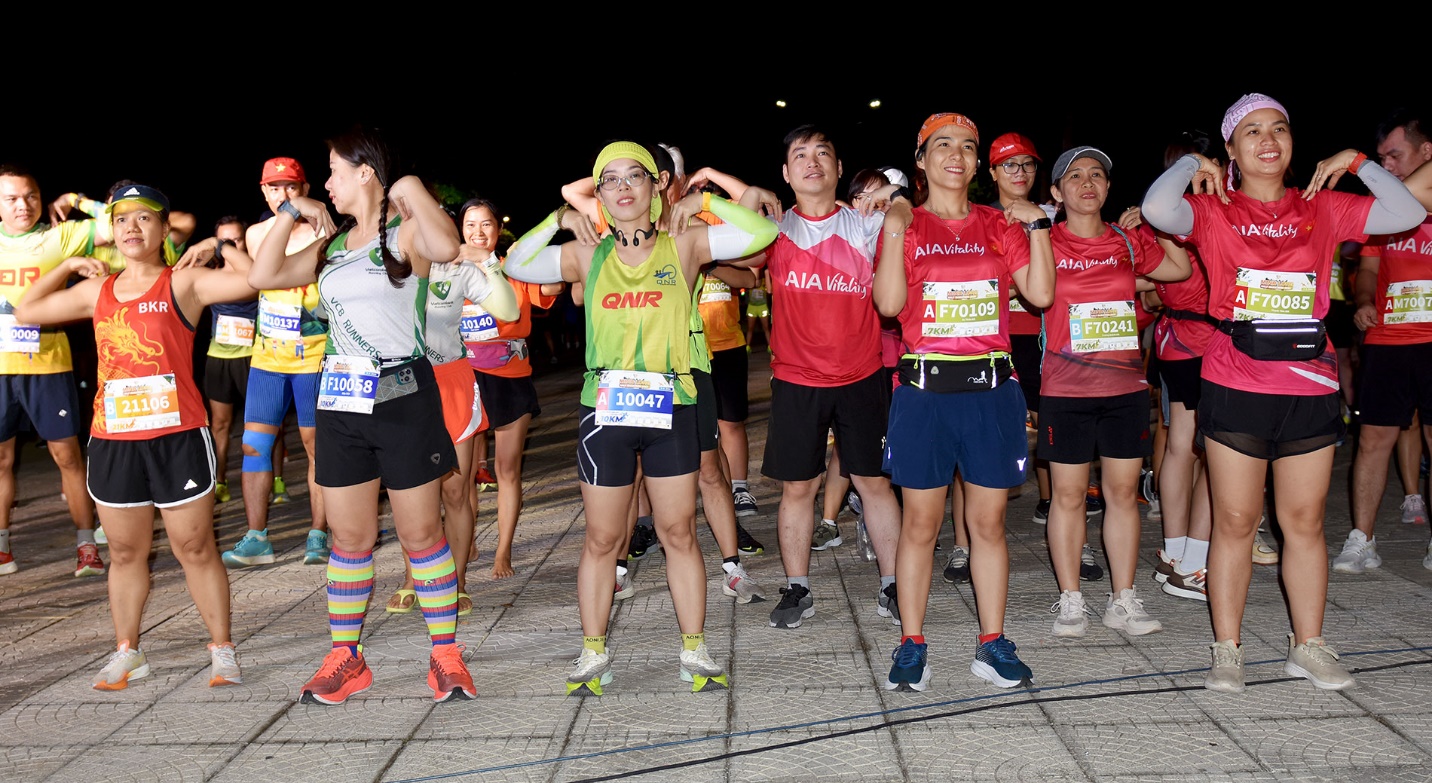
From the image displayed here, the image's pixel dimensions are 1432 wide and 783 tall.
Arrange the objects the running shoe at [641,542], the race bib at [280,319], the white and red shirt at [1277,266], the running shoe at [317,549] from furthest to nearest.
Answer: the race bib at [280,319], the running shoe at [317,549], the running shoe at [641,542], the white and red shirt at [1277,266]

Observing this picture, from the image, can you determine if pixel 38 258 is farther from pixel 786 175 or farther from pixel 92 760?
pixel 786 175

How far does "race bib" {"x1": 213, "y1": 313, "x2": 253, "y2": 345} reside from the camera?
8.08 meters

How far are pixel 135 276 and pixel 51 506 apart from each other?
221 inches

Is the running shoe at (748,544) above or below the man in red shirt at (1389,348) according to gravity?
below

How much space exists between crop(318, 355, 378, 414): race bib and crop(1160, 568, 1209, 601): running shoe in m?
3.76

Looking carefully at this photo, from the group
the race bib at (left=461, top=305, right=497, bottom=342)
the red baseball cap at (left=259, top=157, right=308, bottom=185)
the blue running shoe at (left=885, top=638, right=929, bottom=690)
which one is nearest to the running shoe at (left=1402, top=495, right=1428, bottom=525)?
the blue running shoe at (left=885, top=638, right=929, bottom=690)

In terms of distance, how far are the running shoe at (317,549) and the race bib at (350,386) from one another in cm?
283

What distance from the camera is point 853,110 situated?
4688 cm

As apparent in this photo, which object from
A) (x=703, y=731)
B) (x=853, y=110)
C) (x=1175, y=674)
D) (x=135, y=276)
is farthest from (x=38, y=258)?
(x=853, y=110)

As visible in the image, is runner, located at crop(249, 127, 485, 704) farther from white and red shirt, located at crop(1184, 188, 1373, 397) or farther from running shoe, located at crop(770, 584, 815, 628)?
white and red shirt, located at crop(1184, 188, 1373, 397)

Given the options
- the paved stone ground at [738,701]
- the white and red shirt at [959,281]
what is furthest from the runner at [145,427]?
the white and red shirt at [959,281]

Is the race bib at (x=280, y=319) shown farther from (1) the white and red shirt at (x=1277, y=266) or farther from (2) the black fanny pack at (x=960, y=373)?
(1) the white and red shirt at (x=1277, y=266)

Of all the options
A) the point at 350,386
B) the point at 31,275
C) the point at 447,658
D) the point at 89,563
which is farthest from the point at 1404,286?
the point at 31,275

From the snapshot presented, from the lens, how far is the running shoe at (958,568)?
19.4 feet
